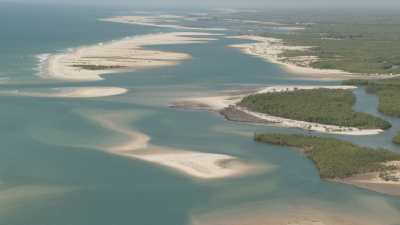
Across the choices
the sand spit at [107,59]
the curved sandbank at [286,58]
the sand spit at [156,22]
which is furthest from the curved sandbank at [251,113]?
the sand spit at [156,22]

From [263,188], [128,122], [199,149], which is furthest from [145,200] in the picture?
[128,122]

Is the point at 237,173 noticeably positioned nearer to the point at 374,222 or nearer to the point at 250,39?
the point at 374,222

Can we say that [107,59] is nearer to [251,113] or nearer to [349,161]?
[251,113]

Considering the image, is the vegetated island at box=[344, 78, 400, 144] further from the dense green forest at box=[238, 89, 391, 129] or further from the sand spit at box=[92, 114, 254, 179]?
the sand spit at box=[92, 114, 254, 179]

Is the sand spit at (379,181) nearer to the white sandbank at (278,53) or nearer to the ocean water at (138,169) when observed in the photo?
the ocean water at (138,169)

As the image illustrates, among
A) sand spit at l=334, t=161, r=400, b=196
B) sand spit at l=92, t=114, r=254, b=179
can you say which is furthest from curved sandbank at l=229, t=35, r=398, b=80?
sand spit at l=334, t=161, r=400, b=196
